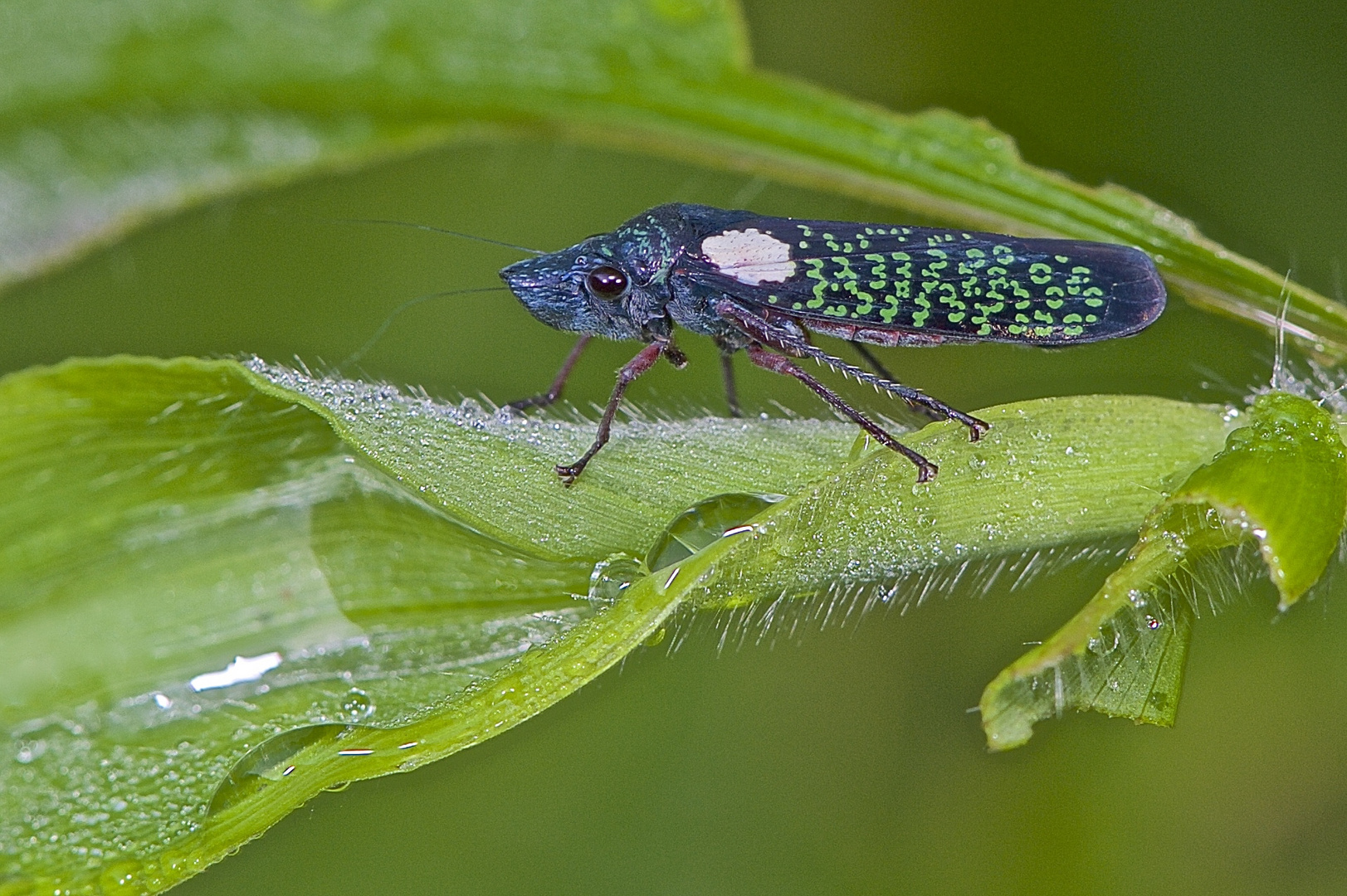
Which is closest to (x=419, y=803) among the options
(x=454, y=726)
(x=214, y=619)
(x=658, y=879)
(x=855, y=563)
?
(x=658, y=879)

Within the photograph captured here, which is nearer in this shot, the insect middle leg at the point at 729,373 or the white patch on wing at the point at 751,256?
the white patch on wing at the point at 751,256

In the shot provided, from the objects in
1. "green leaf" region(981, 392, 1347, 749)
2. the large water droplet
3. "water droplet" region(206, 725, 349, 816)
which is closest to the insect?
the large water droplet

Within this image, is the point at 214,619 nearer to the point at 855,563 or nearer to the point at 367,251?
the point at 855,563

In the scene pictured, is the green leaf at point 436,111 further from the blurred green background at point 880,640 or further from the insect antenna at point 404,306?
the insect antenna at point 404,306

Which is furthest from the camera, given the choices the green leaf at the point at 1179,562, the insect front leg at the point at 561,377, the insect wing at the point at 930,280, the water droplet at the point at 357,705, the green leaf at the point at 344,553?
the insect front leg at the point at 561,377

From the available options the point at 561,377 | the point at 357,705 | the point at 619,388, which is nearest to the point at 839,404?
the point at 619,388

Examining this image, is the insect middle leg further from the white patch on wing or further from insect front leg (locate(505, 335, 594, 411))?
insect front leg (locate(505, 335, 594, 411))

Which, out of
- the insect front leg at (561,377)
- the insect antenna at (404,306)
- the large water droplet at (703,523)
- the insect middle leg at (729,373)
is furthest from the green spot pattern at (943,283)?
the large water droplet at (703,523)
